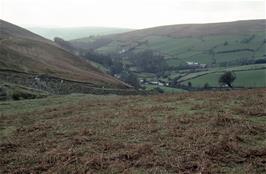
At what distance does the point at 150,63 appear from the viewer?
176 meters

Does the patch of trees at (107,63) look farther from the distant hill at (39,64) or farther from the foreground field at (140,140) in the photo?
the foreground field at (140,140)

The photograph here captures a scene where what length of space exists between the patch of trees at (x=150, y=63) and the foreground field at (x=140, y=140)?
14195 centimetres

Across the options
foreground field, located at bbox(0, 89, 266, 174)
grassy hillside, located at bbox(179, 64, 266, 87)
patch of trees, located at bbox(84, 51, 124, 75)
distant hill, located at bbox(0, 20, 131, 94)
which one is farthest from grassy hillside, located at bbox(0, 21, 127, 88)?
patch of trees, located at bbox(84, 51, 124, 75)

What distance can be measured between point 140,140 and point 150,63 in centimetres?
16031

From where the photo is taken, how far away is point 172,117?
68.8 ft

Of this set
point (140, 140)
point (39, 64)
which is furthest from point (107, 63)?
point (140, 140)

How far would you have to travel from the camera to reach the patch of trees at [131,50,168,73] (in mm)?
168750

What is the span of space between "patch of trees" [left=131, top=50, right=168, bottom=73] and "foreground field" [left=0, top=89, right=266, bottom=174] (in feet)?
Result: 466

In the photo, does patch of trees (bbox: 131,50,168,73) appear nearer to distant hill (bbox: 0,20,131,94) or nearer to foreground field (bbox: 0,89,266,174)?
distant hill (bbox: 0,20,131,94)

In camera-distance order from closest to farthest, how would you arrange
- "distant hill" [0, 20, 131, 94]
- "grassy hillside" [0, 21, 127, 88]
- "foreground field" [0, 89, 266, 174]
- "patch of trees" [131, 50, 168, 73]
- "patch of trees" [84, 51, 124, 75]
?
"foreground field" [0, 89, 266, 174] < "distant hill" [0, 20, 131, 94] < "grassy hillside" [0, 21, 127, 88] < "patch of trees" [84, 51, 124, 75] < "patch of trees" [131, 50, 168, 73]

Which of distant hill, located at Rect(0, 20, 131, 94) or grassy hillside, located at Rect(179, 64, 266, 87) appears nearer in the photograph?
distant hill, located at Rect(0, 20, 131, 94)

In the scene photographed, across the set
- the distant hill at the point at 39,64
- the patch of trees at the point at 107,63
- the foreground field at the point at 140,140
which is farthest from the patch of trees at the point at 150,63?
the foreground field at the point at 140,140

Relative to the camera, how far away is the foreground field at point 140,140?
42.2ft

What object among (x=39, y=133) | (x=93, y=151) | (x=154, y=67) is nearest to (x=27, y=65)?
(x=39, y=133)
